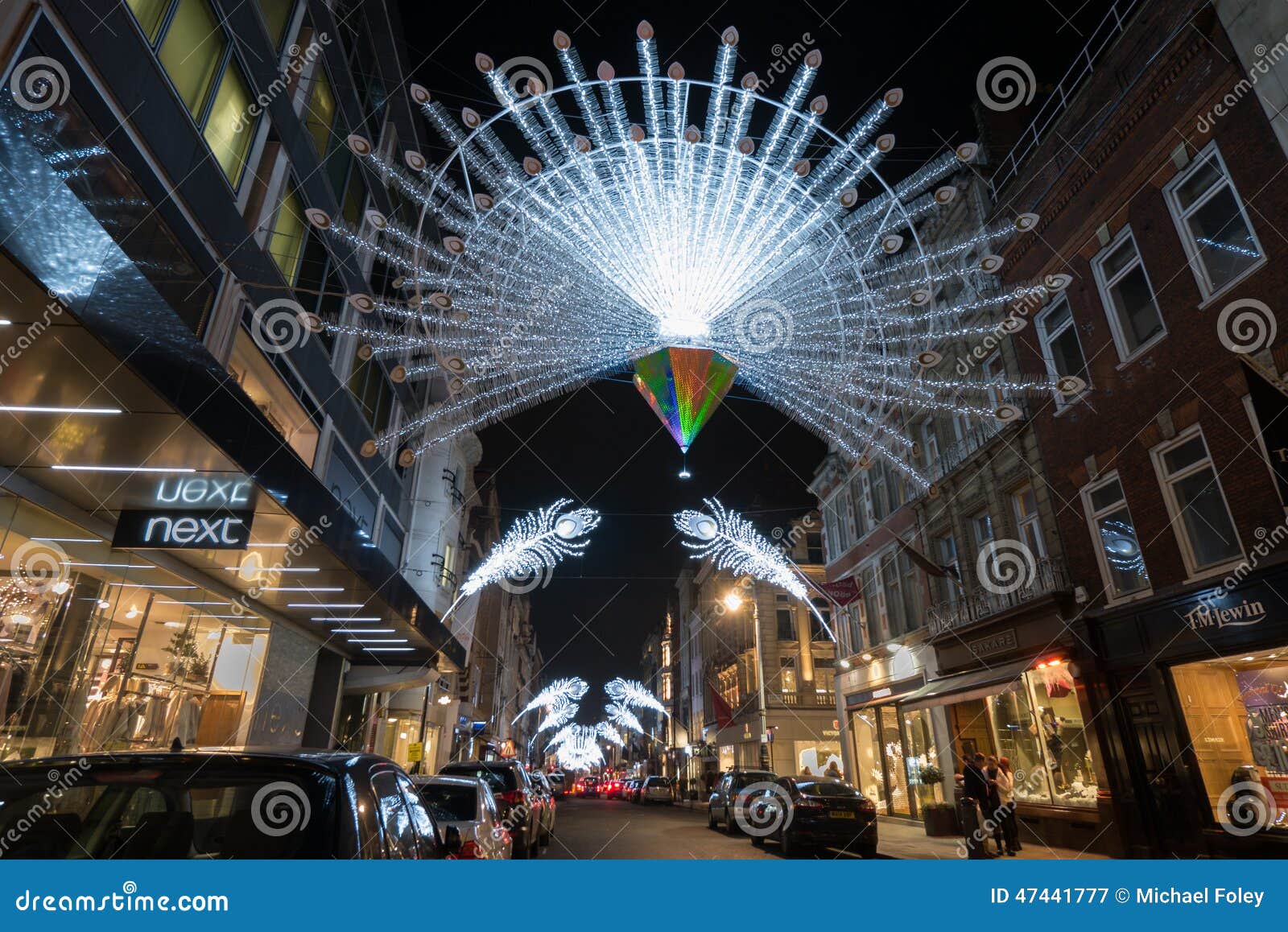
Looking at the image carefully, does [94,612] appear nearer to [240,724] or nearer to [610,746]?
[240,724]

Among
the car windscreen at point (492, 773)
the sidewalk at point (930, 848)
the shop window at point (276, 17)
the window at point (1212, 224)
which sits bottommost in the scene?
the sidewalk at point (930, 848)

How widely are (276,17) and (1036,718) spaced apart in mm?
21175

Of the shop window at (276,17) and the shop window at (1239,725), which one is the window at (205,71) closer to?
the shop window at (276,17)

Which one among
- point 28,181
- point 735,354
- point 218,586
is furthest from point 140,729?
point 735,354

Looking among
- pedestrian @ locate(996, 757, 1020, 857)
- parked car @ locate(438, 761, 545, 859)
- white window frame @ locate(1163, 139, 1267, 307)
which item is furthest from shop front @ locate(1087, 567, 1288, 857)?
parked car @ locate(438, 761, 545, 859)

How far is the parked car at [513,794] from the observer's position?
37.6 ft

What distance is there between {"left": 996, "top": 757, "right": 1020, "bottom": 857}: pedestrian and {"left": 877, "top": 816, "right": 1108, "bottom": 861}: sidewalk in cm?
54

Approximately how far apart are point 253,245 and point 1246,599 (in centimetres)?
1667

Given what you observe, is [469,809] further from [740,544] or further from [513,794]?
[740,544]

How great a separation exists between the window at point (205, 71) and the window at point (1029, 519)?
58.4 feet

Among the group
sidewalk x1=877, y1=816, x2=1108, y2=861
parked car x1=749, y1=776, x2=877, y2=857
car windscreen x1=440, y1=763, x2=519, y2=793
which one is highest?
car windscreen x1=440, y1=763, x2=519, y2=793

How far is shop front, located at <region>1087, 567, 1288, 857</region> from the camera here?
1027 cm

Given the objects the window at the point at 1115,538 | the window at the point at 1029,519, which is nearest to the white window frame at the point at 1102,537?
the window at the point at 1115,538

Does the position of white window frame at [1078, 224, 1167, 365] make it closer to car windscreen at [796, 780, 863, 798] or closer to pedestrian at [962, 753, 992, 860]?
pedestrian at [962, 753, 992, 860]
